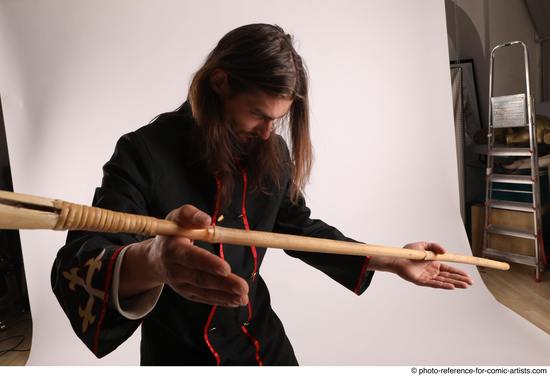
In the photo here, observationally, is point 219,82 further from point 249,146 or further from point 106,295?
point 106,295

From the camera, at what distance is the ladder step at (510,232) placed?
2696mm

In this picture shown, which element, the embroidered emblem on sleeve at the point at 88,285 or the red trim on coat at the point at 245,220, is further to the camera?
the red trim on coat at the point at 245,220

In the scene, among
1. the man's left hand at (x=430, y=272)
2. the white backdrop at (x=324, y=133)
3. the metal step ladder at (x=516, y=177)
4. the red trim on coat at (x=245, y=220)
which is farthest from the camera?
the metal step ladder at (x=516, y=177)

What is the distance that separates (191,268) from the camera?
1.84 ft

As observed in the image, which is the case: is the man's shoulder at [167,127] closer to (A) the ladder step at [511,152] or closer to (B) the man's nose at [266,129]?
(B) the man's nose at [266,129]

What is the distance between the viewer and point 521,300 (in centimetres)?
255

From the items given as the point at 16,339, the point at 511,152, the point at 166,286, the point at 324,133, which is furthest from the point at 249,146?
the point at 511,152

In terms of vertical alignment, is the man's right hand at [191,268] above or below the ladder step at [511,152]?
above

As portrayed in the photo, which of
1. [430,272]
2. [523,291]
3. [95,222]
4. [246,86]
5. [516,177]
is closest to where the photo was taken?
[95,222]

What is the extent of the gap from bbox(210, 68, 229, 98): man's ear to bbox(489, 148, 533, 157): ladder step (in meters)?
2.37

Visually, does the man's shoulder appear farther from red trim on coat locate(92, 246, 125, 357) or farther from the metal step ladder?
the metal step ladder

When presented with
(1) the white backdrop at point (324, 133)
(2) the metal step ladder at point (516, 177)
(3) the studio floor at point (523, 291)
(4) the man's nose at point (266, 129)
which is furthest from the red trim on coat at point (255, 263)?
(2) the metal step ladder at point (516, 177)

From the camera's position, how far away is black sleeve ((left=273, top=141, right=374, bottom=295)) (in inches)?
44.5

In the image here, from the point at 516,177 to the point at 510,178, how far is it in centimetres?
4
